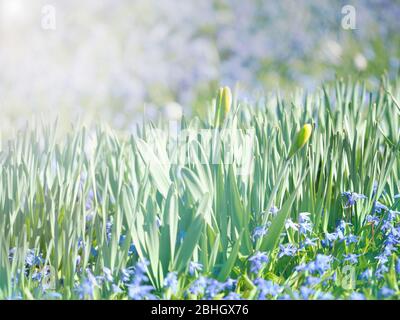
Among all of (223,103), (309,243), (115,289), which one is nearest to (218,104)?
(223,103)

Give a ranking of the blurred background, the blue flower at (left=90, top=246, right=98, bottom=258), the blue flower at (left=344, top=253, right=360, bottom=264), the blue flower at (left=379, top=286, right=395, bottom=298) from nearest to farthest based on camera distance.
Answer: the blue flower at (left=379, top=286, right=395, bottom=298), the blue flower at (left=344, top=253, right=360, bottom=264), the blue flower at (left=90, top=246, right=98, bottom=258), the blurred background

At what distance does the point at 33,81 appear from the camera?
2074 mm

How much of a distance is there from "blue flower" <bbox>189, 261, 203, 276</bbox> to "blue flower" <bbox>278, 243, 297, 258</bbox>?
0.18m

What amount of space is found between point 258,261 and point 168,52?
1.62 meters

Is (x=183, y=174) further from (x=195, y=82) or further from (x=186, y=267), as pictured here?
(x=195, y=82)

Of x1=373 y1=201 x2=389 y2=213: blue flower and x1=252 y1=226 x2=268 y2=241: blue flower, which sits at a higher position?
x1=373 y1=201 x2=389 y2=213: blue flower

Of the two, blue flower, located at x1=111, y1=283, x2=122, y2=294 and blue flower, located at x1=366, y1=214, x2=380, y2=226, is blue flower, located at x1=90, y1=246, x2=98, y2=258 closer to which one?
blue flower, located at x1=111, y1=283, x2=122, y2=294

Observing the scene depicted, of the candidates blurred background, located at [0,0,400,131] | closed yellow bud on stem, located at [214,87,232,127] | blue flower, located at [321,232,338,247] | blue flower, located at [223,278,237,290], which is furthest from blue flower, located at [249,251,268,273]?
blurred background, located at [0,0,400,131]

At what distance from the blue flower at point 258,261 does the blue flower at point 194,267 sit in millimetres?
104

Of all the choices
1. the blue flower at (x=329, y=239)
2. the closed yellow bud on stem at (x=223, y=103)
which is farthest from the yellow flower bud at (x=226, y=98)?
the blue flower at (x=329, y=239)

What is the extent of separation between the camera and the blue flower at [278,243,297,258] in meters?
1.35

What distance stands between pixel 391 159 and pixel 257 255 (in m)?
0.42

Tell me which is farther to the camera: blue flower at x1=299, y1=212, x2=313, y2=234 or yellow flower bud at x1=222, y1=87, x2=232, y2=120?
yellow flower bud at x1=222, y1=87, x2=232, y2=120

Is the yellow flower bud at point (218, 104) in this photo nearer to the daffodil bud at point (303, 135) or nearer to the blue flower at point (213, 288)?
the daffodil bud at point (303, 135)
